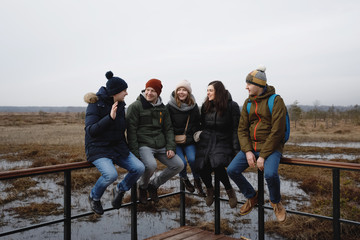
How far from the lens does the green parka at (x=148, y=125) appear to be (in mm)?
3396

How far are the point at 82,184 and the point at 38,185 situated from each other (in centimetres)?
194

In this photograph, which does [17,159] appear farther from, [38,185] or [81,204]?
[81,204]

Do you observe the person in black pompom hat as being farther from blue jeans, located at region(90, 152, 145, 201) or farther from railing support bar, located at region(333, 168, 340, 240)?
railing support bar, located at region(333, 168, 340, 240)

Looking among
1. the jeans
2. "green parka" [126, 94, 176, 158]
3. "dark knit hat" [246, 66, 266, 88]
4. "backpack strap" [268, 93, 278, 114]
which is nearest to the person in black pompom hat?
"green parka" [126, 94, 176, 158]

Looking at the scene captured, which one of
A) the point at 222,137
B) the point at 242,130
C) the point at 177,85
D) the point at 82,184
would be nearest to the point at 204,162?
the point at 222,137

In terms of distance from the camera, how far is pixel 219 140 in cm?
349

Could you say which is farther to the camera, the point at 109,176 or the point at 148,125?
the point at 148,125

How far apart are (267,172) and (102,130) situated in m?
1.65

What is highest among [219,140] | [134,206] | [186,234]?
[219,140]

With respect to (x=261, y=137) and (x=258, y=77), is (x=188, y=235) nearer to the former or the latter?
(x=261, y=137)

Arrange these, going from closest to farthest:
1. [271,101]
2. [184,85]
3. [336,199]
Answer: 1. [336,199]
2. [271,101]
3. [184,85]

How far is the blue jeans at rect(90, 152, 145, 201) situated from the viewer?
2.96 meters

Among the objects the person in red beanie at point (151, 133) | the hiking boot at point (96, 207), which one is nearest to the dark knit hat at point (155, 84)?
the person in red beanie at point (151, 133)

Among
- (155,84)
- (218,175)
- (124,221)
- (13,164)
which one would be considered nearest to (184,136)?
(218,175)
